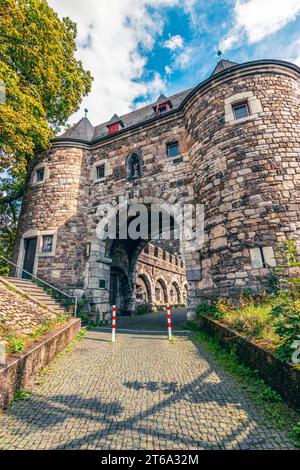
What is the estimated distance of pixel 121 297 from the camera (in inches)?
561

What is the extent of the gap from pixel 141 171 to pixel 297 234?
20.5 feet

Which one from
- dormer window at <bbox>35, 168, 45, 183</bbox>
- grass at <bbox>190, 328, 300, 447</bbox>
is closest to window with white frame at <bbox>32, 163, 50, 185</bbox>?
dormer window at <bbox>35, 168, 45, 183</bbox>

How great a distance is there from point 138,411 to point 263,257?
194 inches

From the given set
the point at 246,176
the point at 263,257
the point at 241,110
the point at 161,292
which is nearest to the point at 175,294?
the point at 161,292

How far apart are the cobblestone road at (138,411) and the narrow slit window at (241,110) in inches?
287

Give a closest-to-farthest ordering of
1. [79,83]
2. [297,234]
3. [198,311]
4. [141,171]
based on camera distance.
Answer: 1. [297,234]
2. [198,311]
3. [141,171]
4. [79,83]

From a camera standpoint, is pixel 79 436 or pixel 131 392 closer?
pixel 79 436

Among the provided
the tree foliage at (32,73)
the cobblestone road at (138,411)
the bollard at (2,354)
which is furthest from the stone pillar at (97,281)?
the bollard at (2,354)

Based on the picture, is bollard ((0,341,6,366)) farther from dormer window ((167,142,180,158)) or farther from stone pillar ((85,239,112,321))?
dormer window ((167,142,180,158))

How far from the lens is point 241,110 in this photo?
25.1 ft

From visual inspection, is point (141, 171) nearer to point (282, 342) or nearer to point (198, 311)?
point (198, 311)

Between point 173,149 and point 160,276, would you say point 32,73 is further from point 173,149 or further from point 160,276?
point 160,276
